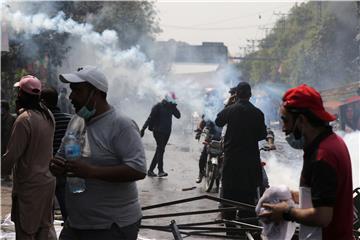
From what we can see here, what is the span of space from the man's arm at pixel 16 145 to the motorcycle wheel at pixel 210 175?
6966 millimetres

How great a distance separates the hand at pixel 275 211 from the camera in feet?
10.6

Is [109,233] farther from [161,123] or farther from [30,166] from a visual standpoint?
[161,123]

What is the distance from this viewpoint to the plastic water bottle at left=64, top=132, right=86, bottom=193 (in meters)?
3.72

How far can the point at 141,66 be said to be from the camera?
39.4m

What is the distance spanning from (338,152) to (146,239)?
4404 millimetres

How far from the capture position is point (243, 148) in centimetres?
725

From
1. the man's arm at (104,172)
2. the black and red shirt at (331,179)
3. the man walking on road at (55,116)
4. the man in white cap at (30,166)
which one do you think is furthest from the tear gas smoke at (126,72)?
the black and red shirt at (331,179)

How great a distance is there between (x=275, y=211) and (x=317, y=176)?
0.96 feet

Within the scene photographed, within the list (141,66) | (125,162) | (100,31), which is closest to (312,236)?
(125,162)

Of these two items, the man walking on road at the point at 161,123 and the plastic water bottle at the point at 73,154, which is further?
the man walking on road at the point at 161,123

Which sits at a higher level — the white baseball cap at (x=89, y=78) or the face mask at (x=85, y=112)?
the white baseball cap at (x=89, y=78)

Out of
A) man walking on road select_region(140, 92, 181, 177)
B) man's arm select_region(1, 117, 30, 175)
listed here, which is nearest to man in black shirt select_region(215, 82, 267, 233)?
man's arm select_region(1, 117, 30, 175)

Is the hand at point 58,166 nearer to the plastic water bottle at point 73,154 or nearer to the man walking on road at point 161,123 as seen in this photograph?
the plastic water bottle at point 73,154

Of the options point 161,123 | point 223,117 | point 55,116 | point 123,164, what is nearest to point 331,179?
point 123,164
